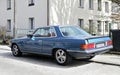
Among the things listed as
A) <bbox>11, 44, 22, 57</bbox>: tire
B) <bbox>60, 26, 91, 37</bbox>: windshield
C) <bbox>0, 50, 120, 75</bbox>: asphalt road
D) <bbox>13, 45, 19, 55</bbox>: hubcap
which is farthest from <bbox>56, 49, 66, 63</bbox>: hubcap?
<bbox>13, 45, 19, 55</bbox>: hubcap

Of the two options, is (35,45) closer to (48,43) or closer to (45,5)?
(48,43)

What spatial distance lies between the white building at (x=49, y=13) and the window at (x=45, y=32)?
940 cm

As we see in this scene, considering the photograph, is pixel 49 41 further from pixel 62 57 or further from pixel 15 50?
pixel 15 50

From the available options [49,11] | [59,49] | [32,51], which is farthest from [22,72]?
[49,11]

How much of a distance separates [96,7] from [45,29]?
65.7 ft

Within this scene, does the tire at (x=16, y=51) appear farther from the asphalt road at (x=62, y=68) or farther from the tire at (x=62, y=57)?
the tire at (x=62, y=57)

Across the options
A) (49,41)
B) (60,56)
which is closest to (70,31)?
(49,41)

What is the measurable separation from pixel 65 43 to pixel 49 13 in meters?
13.7

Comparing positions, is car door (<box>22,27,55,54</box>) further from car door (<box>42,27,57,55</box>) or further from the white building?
the white building

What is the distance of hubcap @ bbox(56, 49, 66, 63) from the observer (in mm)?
8633

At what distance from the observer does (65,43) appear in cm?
847

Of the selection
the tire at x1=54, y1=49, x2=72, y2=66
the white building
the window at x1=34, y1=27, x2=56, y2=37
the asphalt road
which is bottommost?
the asphalt road

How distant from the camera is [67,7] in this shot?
78.2 feet

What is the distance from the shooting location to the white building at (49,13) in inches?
885
